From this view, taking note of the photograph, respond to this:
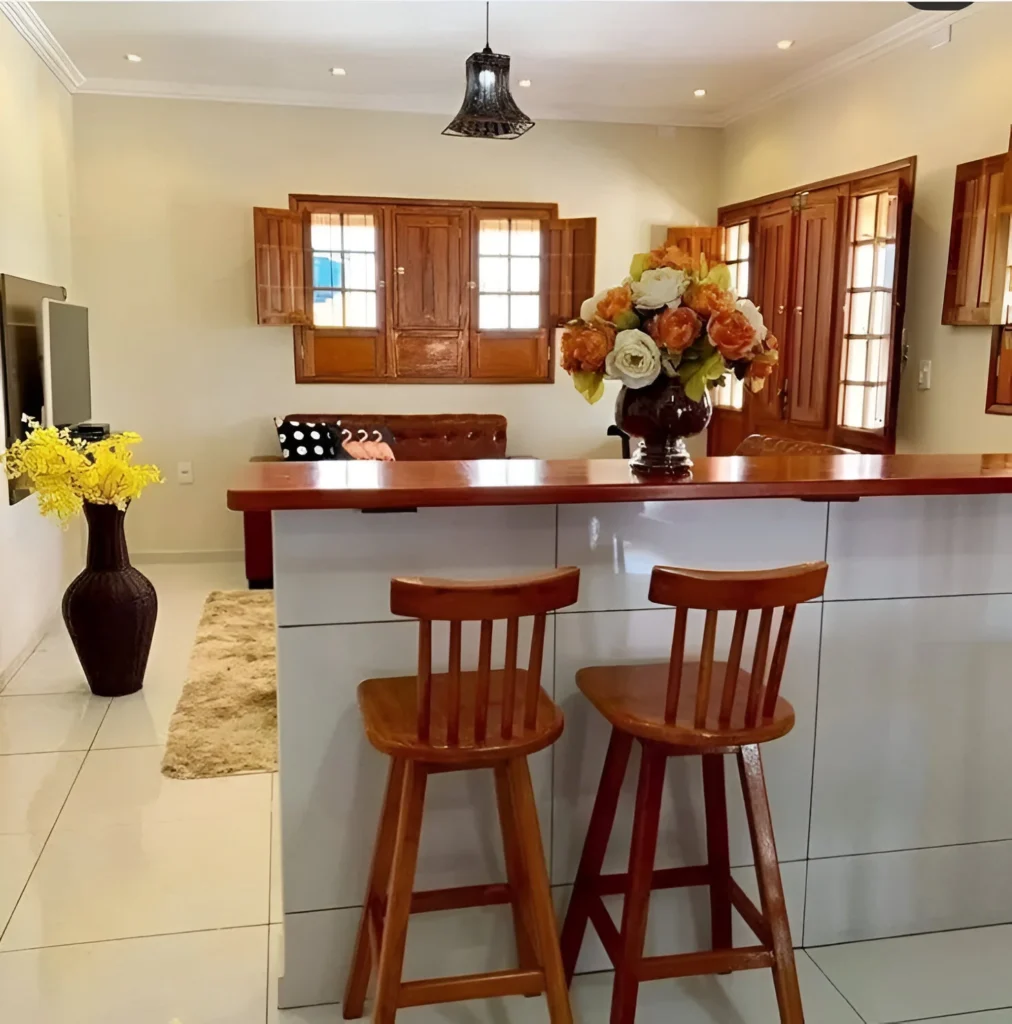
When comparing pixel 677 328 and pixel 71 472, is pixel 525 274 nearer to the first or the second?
pixel 71 472

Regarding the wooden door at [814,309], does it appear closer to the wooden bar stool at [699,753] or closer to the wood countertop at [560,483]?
the wood countertop at [560,483]

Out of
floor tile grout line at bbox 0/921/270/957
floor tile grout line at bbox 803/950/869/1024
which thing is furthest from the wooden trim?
floor tile grout line at bbox 0/921/270/957

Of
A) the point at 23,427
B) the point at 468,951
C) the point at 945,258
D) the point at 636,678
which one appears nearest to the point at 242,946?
the point at 468,951

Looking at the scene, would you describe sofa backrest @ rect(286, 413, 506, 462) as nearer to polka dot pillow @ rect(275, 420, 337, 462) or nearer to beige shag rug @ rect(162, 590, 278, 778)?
polka dot pillow @ rect(275, 420, 337, 462)

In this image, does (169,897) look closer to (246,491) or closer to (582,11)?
(246,491)

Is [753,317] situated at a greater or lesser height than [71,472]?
greater

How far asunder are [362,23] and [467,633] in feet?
11.8

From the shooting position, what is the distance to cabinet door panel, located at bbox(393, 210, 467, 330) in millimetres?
5914

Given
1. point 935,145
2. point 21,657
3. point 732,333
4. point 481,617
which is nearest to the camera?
point 481,617

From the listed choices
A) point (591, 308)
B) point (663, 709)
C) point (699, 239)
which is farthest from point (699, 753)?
point (699, 239)

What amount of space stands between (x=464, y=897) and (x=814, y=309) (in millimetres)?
3962

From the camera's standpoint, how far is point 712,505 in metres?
2.07

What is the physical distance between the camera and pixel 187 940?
2.25 metres

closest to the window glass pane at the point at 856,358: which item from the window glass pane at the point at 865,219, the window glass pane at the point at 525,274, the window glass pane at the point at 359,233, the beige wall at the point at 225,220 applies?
the window glass pane at the point at 865,219
